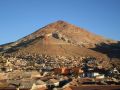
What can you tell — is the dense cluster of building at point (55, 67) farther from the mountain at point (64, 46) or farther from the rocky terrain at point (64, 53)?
the mountain at point (64, 46)

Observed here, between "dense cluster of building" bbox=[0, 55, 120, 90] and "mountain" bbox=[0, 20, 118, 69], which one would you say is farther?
"mountain" bbox=[0, 20, 118, 69]

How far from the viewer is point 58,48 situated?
133m

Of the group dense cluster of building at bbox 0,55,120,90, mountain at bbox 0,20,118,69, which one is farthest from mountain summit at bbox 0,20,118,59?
dense cluster of building at bbox 0,55,120,90

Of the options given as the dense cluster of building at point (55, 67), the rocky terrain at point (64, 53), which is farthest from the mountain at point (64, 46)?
the dense cluster of building at point (55, 67)

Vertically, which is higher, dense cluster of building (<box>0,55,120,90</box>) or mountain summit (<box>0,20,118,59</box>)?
mountain summit (<box>0,20,118,59</box>)

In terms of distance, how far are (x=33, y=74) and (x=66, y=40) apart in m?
85.5

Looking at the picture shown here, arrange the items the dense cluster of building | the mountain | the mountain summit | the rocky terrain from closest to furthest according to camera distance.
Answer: the dense cluster of building
the rocky terrain
the mountain
the mountain summit

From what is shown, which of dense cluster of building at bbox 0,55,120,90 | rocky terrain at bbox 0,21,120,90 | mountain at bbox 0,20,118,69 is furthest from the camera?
mountain at bbox 0,20,118,69

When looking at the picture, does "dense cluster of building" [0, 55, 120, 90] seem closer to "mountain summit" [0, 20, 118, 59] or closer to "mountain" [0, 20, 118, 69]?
"mountain" [0, 20, 118, 69]

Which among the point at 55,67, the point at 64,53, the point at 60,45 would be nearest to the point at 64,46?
the point at 60,45

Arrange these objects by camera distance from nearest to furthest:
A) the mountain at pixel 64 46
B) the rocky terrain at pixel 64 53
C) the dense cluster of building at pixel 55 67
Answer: the dense cluster of building at pixel 55 67, the rocky terrain at pixel 64 53, the mountain at pixel 64 46

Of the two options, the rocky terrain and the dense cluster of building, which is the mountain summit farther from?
the dense cluster of building

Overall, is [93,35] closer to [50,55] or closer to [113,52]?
[113,52]

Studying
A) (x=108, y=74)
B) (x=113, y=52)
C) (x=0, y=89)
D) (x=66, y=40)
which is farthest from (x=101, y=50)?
(x=0, y=89)
